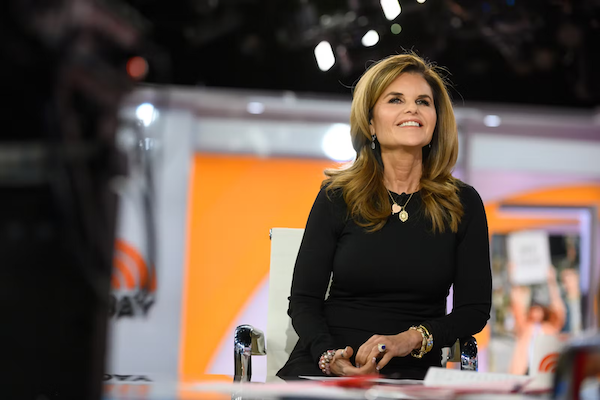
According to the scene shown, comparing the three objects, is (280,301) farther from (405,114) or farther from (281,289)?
(405,114)

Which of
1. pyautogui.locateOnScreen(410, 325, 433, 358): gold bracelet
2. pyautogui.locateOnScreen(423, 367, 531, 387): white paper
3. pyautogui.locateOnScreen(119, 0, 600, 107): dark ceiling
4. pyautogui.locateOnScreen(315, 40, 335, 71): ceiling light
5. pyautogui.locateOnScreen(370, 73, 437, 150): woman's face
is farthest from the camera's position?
pyautogui.locateOnScreen(315, 40, 335, 71): ceiling light

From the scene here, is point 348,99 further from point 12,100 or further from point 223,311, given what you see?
point 12,100

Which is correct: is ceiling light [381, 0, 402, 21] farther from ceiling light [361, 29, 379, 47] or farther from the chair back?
the chair back

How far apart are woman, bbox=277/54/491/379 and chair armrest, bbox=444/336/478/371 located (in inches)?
1.1

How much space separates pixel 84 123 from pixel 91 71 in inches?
11.3

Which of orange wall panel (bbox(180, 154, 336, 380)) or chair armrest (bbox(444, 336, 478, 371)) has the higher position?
orange wall panel (bbox(180, 154, 336, 380))

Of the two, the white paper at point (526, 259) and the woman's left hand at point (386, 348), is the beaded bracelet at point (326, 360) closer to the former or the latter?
the woman's left hand at point (386, 348)

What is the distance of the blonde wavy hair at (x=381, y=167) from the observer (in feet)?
5.87

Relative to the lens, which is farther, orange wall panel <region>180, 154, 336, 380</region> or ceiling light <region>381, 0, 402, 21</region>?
orange wall panel <region>180, 154, 336, 380</region>

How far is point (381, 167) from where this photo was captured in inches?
73.9

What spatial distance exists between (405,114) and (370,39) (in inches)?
94.8

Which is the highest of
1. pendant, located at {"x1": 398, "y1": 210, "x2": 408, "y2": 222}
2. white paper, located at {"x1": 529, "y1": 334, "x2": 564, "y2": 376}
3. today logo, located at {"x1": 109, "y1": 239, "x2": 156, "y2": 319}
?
pendant, located at {"x1": 398, "y1": 210, "x2": 408, "y2": 222}

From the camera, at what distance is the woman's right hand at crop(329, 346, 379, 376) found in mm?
1519

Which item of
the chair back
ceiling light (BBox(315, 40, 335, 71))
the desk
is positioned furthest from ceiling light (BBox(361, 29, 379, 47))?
the desk
